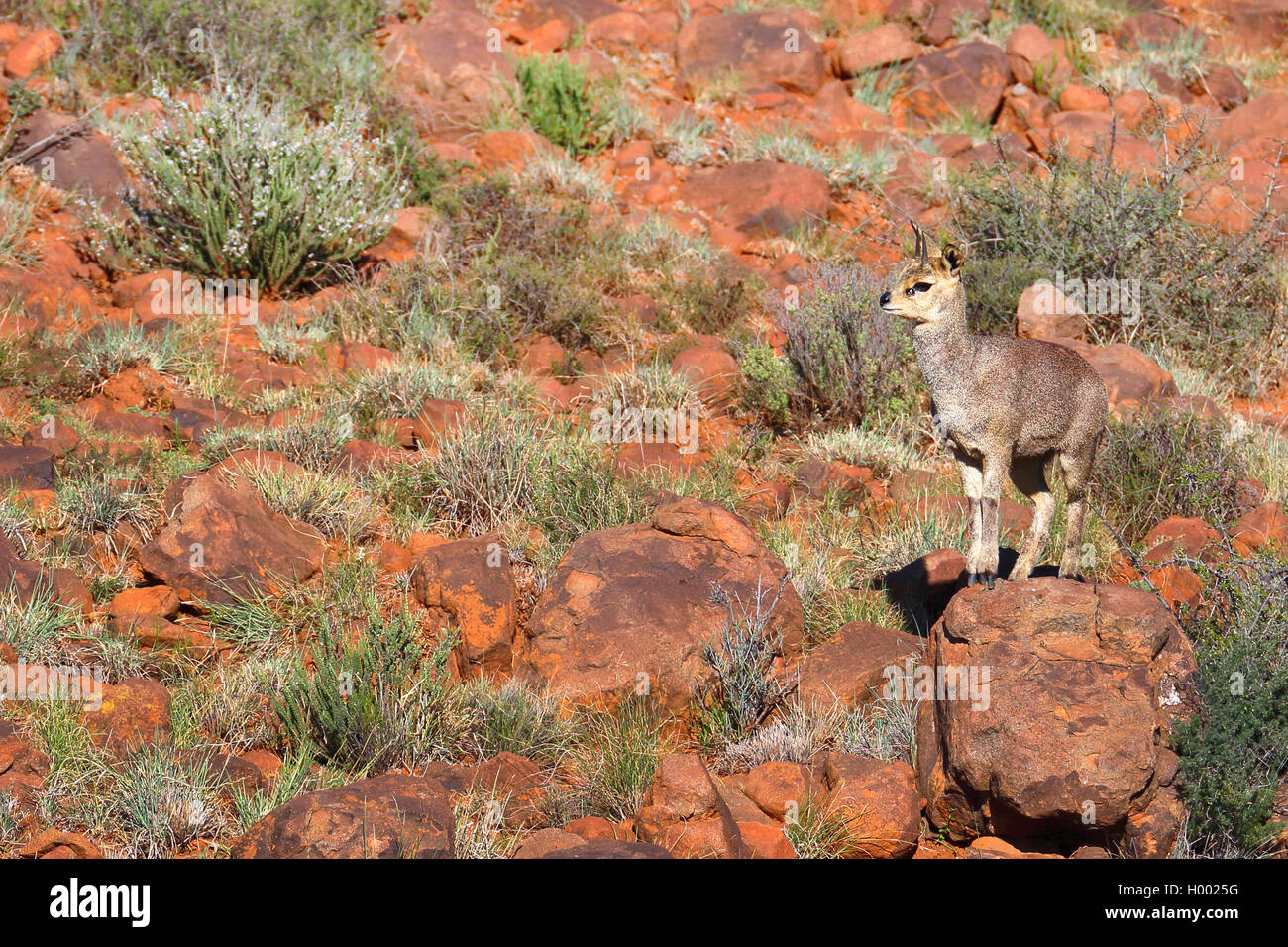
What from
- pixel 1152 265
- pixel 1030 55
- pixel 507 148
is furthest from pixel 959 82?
pixel 507 148

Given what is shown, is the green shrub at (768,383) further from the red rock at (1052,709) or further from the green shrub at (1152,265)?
the red rock at (1052,709)

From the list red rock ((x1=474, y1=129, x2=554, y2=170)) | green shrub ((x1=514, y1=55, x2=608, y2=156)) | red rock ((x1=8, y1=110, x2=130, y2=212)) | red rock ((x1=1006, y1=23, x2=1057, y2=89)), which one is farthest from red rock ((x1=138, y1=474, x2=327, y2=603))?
red rock ((x1=1006, y1=23, x2=1057, y2=89))

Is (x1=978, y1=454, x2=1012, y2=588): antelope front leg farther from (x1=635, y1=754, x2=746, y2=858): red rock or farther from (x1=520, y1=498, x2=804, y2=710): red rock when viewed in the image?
(x1=635, y1=754, x2=746, y2=858): red rock

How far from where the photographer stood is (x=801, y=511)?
8492 millimetres

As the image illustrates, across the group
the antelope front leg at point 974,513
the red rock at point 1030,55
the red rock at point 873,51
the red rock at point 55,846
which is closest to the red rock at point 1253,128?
the red rock at point 1030,55

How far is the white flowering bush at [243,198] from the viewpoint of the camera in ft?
34.8

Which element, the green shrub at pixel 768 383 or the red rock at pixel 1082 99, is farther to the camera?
the red rock at pixel 1082 99

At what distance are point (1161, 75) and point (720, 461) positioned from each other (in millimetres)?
10940

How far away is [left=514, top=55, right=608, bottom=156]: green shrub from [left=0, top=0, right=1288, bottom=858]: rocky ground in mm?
78

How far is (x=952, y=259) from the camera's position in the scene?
5367 millimetres

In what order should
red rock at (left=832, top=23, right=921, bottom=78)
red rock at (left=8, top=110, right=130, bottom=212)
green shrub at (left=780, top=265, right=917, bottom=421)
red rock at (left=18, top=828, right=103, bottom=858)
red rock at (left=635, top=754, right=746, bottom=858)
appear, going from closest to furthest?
red rock at (left=18, top=828, right=103, bottom=858) < red rock at (left=635, top=754, right=746, bottom=858) < green shrub at (left=780, top=265, right=917, bottom=421) < red rock at (left=8, top=110, right=130, bottom=212) < red rock at (left=832, top=23, right=921, bottom=78)

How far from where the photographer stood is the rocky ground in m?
5.39

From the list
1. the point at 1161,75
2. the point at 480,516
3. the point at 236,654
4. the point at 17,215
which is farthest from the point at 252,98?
the point at 1161,75

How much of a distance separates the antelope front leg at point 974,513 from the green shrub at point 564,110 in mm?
9064
